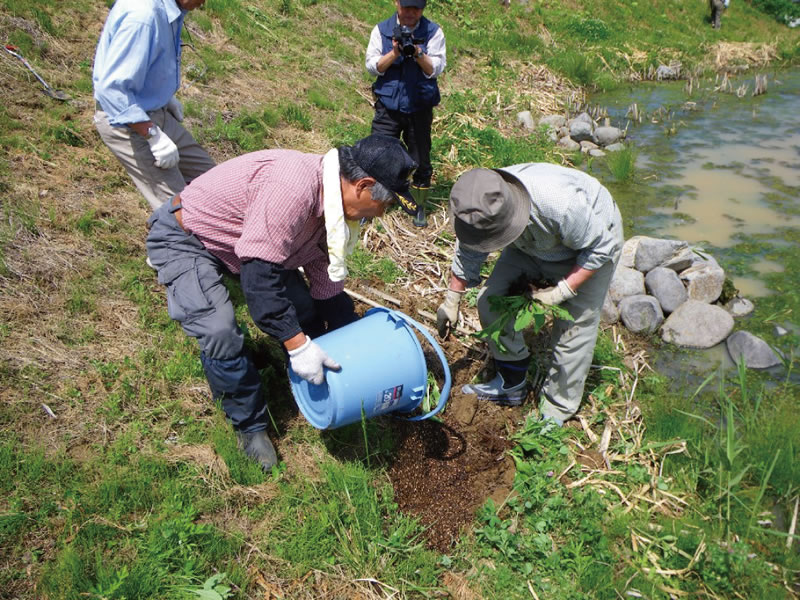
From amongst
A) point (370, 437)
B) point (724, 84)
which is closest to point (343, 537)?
point (370, 437)

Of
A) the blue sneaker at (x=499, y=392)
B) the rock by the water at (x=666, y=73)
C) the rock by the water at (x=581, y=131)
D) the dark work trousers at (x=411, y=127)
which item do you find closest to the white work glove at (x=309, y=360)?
the blue sneaker at (x=499, y=392)

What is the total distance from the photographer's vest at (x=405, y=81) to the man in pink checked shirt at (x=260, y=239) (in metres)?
2.49

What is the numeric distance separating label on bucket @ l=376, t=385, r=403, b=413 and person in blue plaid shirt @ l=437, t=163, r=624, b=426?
74cm

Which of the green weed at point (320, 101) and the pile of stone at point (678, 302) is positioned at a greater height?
the green weed at point (320, 101)

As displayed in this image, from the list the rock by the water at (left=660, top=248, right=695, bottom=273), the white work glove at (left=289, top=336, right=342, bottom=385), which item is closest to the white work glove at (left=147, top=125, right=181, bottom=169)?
the white work glove at (left=289, top=336, right=342, bottom=385)

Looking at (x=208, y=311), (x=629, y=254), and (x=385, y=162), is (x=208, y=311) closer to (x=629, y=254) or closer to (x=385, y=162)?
(x=385, y=162)

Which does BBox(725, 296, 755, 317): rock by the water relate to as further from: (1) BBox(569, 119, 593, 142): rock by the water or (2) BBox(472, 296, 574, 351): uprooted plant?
(1) BBox(569, 119, 593, 142): rock by the water

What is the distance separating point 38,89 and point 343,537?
16.3ft

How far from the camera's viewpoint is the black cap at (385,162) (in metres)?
2.43

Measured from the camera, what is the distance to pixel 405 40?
4.70 meters

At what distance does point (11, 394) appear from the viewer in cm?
301

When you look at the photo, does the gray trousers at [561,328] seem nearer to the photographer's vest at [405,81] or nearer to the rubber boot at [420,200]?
the rubber boot at [420,200]

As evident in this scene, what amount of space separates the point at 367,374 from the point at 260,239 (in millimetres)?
831

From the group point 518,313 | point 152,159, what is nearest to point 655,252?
A: point 518,313
